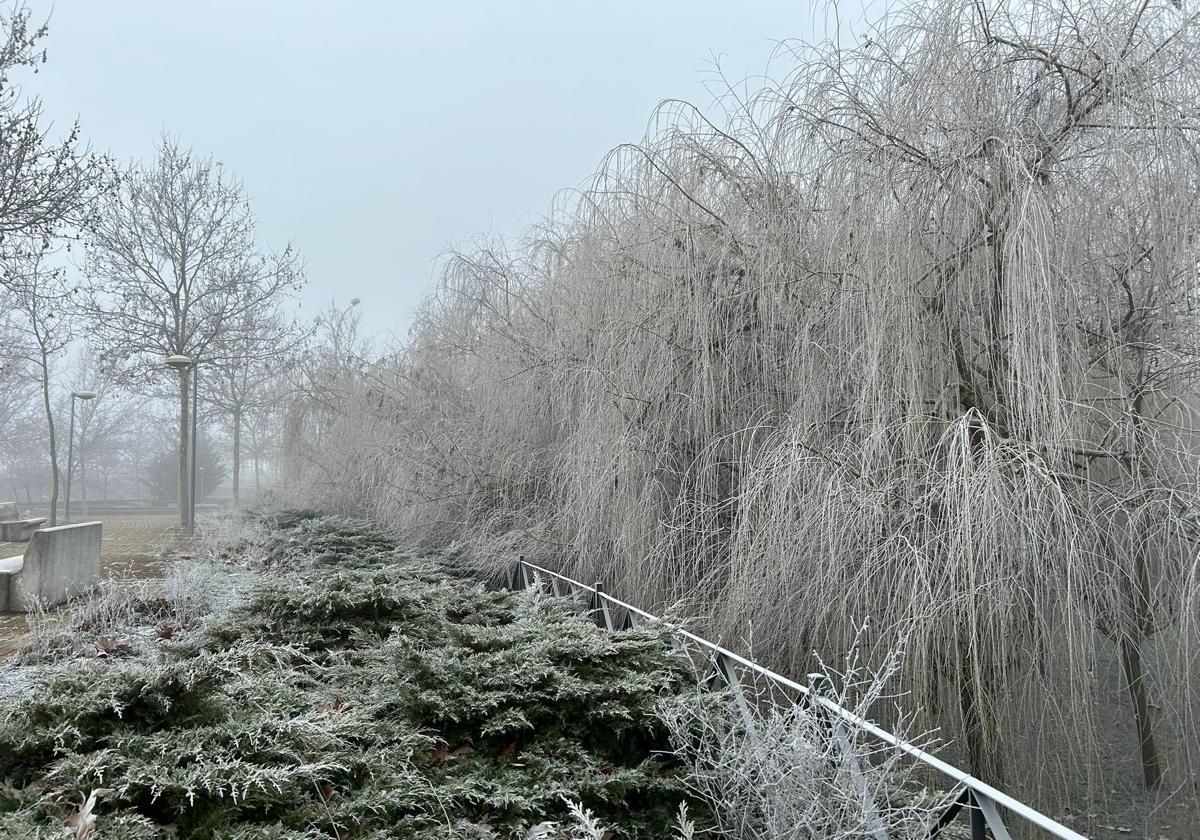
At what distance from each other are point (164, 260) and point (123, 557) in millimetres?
7256

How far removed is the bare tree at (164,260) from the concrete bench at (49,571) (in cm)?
764

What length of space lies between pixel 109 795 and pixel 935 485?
2850mm

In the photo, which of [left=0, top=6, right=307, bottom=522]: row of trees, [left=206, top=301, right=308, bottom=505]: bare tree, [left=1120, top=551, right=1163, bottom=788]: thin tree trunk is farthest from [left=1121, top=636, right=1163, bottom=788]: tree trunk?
[left=206, top=301, right=308, bottom=505]: bare tree

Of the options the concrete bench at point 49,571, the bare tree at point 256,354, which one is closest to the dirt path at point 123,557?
the concrete bench at point 49,571

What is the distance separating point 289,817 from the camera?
6.55 ft

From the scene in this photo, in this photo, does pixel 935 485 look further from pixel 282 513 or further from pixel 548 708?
pixel 282 513

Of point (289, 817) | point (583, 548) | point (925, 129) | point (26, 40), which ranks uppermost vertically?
point (26, 40)

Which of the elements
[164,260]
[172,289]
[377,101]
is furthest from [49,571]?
[377,101]

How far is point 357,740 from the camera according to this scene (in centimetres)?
255

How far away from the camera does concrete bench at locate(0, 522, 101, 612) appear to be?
6129 millimetres

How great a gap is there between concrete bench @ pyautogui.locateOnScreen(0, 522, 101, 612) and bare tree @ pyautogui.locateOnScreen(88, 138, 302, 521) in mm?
7640

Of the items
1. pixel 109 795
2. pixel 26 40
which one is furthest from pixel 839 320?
pixel 26 40

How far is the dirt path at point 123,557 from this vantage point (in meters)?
5.43

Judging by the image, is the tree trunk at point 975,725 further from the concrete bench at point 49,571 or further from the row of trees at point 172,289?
the row of trees at point 172,289
